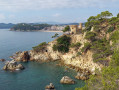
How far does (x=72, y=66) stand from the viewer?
136 feet

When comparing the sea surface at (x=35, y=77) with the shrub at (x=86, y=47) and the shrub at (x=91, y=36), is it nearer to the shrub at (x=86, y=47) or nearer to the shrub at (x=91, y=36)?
the shrub at (x=86, y=47)

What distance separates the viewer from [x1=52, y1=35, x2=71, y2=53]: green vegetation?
47094mm

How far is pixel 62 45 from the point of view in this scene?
1880 inches

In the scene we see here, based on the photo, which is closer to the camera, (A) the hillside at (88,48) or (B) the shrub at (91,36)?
(A) the hillside at (88,48)

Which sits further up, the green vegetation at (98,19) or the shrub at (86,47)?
the green vegetation at (98,19)

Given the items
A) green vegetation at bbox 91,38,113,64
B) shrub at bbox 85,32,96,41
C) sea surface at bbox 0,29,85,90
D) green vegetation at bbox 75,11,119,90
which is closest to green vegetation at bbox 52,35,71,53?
sea surface at bbox 0,29,85,90

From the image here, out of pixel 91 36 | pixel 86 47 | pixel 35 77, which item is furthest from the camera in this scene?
pixel 91 36

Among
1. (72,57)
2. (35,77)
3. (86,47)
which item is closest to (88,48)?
(86,47)

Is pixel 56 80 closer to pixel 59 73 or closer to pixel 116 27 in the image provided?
pixel 59 73

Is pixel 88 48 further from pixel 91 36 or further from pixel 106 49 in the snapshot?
pixel 106 49

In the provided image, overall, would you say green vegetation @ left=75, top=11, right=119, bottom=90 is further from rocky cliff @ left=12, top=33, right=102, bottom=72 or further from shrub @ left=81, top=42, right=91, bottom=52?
rocky cliff @ left=12, top=33, right=102, bottom=72

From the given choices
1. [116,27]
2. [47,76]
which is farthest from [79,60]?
[116,27]

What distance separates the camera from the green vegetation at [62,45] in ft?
155

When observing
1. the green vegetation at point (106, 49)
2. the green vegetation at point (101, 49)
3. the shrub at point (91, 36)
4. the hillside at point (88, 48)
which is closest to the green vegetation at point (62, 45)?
the hillside at point (88, 48)
